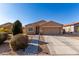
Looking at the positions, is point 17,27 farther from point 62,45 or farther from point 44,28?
point 62,45

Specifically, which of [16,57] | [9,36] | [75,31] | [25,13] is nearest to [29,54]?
[16,57]

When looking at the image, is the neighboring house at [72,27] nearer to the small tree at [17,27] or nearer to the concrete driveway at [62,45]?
the concrete driveway at [62,45]

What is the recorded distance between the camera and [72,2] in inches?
369

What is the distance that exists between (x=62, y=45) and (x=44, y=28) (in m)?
1.12

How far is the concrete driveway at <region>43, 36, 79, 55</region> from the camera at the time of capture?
31.7 feet

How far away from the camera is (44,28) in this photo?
33.7ft

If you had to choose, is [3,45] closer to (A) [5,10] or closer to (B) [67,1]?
(A) [5,10]

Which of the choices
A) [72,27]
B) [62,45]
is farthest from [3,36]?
[72,27]

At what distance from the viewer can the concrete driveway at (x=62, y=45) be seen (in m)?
9.65

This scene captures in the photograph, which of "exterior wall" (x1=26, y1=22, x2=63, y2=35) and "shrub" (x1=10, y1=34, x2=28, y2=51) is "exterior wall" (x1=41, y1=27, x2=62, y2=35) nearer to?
"exterior wall" (x1=26, y1=22, x2=63, y2=35)

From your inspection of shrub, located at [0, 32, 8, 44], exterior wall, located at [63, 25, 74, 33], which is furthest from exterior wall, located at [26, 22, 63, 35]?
shrub, located at [0, 32, 8, 44]

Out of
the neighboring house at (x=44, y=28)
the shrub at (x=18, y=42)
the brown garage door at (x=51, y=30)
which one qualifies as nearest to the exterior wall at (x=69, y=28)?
the neighboring house at (x=44, y=28)

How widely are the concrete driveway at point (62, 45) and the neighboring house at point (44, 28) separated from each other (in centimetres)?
31

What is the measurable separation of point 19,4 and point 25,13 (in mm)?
501
